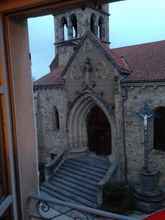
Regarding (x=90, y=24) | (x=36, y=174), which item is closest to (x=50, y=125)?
(x=90, y=24)

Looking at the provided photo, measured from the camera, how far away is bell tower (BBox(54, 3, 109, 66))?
1125 cm

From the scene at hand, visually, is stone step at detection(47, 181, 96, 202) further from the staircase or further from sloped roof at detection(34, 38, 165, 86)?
sloped roof at detection(34, 38, 165, 86)

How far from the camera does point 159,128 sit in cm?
841

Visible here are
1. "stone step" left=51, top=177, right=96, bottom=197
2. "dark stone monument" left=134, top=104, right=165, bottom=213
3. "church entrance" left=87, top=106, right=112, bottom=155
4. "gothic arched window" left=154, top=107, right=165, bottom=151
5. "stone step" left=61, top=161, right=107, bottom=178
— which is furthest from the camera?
"church entrance" left=87, top=106, right=112, bottom=155

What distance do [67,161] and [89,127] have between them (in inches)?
76.3

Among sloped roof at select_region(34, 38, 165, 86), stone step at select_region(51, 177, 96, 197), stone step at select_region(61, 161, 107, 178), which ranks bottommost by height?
stone step at select_region(51, 177, 96, 197)

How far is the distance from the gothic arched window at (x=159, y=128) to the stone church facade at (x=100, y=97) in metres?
0.01

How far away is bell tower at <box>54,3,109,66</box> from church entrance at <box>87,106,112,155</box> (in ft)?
12.3

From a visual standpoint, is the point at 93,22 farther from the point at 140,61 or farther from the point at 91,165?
the point at 91,165

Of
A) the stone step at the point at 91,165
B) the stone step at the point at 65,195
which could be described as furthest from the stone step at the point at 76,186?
the stone step at the point at 91,165

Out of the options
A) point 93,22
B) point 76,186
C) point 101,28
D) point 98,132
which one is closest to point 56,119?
point 98,132

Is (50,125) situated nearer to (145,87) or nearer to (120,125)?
(120,125)

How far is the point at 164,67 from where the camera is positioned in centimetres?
832

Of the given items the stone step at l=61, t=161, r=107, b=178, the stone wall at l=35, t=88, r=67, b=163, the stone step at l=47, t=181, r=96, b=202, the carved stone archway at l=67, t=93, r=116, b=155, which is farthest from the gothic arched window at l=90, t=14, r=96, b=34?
the stone step at l=47, t=181, r=96, b=202
